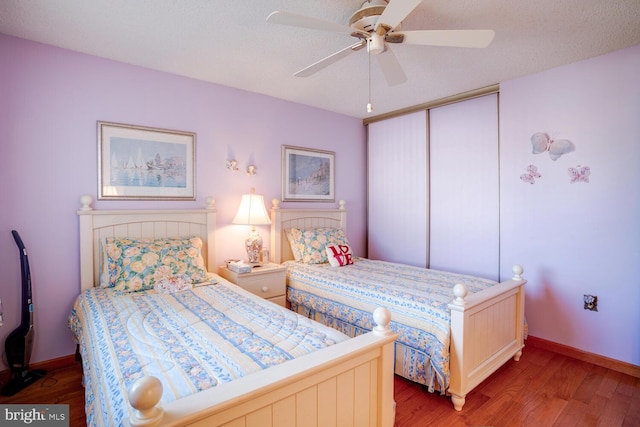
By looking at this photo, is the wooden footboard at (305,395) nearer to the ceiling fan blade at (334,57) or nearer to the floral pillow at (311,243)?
the ceiling fan blade at (334,57)

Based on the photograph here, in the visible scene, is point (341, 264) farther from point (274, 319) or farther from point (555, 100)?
point (555, 100)

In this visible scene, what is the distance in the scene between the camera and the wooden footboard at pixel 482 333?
1951 millimetres

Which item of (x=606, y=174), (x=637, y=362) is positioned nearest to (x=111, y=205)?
(x=606, y=174)

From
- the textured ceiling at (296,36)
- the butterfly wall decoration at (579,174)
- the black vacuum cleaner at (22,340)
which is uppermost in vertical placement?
the textured ceiling at (296,36)

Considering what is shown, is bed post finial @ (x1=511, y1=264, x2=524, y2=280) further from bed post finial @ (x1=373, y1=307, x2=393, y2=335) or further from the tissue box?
the tissue box

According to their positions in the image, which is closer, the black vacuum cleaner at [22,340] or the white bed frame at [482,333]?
the white bed frame at [482,333]

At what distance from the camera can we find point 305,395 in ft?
3.91

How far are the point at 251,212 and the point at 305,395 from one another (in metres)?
2.06

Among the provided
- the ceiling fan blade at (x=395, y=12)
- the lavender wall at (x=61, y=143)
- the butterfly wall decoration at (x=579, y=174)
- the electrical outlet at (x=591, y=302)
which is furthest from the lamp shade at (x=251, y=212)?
the electrical outlet at (x=591, y=302)

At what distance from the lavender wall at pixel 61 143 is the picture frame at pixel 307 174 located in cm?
72

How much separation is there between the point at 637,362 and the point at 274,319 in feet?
8.89

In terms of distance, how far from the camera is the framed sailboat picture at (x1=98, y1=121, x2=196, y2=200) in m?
2.58

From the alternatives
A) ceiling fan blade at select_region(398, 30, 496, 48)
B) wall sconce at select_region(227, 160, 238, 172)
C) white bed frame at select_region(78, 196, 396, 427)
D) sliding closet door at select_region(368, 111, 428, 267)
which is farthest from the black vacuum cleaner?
sliding closet door at select_region(368, 111, 428, 267)

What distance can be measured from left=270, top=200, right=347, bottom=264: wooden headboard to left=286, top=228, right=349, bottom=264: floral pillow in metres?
0.09
